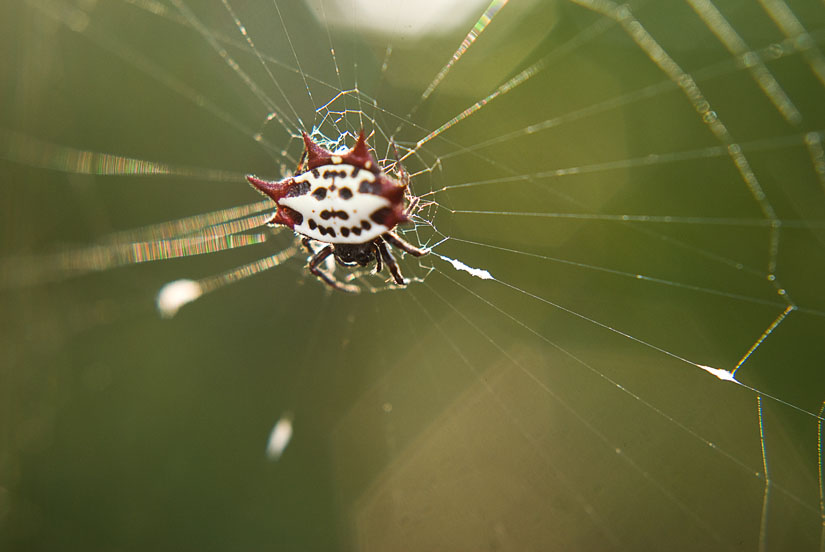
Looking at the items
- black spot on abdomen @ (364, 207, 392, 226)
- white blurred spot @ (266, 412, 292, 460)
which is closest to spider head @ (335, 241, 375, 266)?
black spot on abdomen @ (364, 207, 392, 226)

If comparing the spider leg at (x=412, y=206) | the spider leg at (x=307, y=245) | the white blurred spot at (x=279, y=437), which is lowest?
the white blurred spot at (x=279, y=437)

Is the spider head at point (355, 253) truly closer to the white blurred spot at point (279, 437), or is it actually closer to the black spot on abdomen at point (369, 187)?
the black spot on abdomen at point (369, 187)

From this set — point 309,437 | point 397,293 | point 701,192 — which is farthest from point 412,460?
point 701,192

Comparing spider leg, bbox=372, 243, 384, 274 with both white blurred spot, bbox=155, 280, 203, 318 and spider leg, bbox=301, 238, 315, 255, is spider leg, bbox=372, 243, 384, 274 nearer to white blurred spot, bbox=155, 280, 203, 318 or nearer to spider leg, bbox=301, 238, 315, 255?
spider leg, bbox=301, 238, 315, 255

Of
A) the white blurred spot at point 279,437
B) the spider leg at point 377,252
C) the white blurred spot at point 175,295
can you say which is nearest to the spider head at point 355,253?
the spider leg at point 377,252

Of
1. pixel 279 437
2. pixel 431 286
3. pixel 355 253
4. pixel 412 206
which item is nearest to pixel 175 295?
pixel 279 437

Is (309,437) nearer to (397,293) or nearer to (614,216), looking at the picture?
(397,293)
